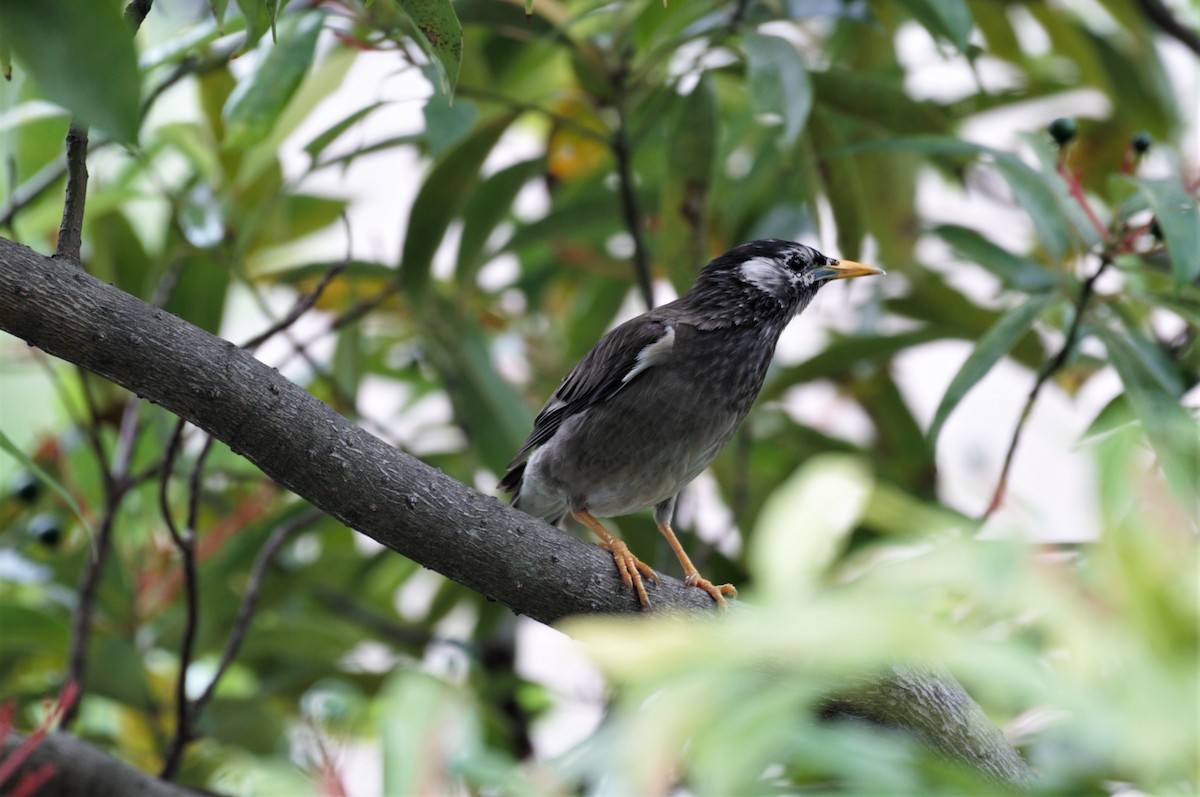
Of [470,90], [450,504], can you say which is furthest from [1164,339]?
[450,504]

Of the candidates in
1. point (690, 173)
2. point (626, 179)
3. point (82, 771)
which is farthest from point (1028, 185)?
point (82, 771)

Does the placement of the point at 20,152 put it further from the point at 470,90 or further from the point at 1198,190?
the point at 1198,190

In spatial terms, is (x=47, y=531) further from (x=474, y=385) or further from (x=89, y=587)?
(x=474, y=385)

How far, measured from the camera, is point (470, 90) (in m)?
3.51

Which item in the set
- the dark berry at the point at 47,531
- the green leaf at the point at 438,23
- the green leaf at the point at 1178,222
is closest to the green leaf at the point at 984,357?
the green leaf at the point at 1178,222

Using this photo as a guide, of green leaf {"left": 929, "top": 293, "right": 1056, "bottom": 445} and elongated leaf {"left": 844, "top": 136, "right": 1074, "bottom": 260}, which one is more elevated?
elongated leaf {"left": 844, "top": 136, "right": 1074, "bottom": 260}

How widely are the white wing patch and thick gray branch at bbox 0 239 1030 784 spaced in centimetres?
104

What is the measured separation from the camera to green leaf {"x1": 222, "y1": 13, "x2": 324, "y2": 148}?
318cm

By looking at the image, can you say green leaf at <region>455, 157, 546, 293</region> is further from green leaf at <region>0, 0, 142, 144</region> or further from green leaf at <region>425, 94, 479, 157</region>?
green leaf at <region>0, 0, 142, 144</region>

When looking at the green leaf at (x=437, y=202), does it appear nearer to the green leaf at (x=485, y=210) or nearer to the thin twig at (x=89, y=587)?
the green leaf at (x=485, y=210)

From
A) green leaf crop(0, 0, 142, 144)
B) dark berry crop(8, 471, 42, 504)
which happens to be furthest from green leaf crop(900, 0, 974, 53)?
dark berry crop(8, 471, 42, 504)

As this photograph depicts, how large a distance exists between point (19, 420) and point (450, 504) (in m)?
2.81

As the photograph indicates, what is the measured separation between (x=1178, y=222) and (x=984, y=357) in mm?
551

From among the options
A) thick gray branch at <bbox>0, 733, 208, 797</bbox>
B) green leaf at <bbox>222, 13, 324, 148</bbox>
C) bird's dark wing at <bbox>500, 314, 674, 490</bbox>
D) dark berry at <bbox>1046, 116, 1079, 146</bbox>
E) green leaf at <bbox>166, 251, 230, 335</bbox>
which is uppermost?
dark berry at <bbox>1046, 116, 1079, 146</bbox>
